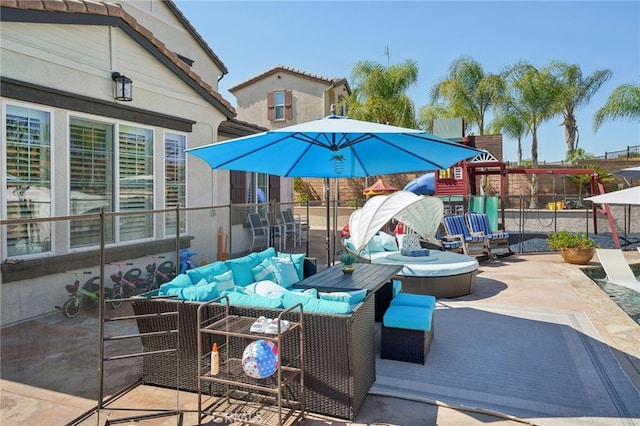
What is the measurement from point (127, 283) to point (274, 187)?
8461mm

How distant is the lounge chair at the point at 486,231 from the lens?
1226 centimetres

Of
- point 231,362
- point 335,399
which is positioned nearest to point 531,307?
point 335,399

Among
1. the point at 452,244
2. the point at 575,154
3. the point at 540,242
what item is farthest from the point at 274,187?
the point at 575,154

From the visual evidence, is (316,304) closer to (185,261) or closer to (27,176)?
(27,176)

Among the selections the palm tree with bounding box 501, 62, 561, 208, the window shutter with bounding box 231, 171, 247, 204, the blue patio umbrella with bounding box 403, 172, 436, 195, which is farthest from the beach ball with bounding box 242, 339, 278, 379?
the palm tree with bounding box 501, 62, 561, 208

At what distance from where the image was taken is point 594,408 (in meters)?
3.85

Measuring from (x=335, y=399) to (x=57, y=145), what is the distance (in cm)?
550

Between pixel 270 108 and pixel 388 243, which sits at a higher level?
pixel 270 108

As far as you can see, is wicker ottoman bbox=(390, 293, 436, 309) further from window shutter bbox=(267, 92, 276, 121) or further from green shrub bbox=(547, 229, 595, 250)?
window shutter bbox=(267, 92, 276, 121)

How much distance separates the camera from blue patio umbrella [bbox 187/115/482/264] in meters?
4.76

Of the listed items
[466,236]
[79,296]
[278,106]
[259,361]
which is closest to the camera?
[259,361]

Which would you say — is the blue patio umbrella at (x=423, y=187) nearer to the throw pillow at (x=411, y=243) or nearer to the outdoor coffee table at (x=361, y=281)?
the throw pillow at (x=411, y=243)

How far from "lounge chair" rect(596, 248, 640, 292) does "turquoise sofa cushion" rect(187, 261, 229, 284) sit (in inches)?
343

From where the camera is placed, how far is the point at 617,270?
9922mm
